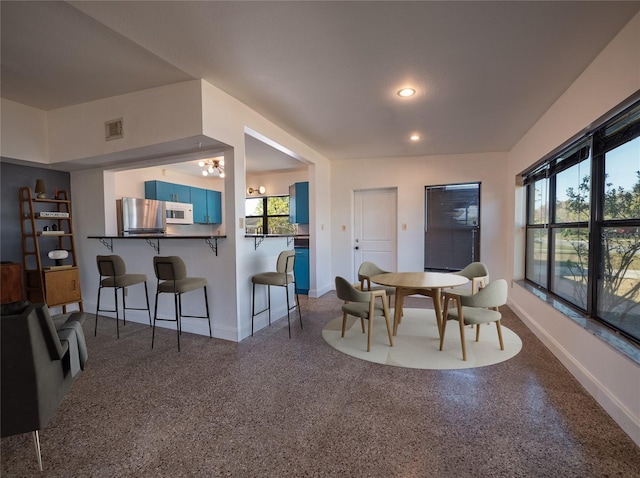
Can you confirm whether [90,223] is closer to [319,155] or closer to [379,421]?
[319,155]

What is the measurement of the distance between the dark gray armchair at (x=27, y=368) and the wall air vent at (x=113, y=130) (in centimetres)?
227

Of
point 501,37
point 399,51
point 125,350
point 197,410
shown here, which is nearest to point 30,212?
point 125,350

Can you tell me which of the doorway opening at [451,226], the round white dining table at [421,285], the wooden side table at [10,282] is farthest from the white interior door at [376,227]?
the wooden side table at [10,282]

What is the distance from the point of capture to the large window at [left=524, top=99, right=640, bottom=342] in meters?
2.10

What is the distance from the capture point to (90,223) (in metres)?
4.20

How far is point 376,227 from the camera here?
587 centimetres

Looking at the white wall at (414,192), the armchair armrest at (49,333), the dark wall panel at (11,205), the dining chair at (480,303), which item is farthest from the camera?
the white wall at (414,192)

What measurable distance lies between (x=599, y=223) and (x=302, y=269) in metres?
4.09

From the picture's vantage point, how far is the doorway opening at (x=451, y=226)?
5.29m

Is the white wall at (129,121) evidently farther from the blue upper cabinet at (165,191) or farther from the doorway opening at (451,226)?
the doorway opening at (451,226)

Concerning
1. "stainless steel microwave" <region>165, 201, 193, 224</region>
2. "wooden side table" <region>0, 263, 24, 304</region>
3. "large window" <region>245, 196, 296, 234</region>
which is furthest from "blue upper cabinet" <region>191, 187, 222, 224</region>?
"wooden side table" <region>0, 263, 24, 304</region>

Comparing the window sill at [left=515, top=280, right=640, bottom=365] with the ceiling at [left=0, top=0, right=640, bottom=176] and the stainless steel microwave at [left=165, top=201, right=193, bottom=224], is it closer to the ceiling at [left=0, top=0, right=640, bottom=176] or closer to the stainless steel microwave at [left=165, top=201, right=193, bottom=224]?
the ceiling at [left=0, top=0, right=640, bottom=176]

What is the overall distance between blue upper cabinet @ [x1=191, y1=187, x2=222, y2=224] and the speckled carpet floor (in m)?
3.98

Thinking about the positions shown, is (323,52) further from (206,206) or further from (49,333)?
(206,206)
